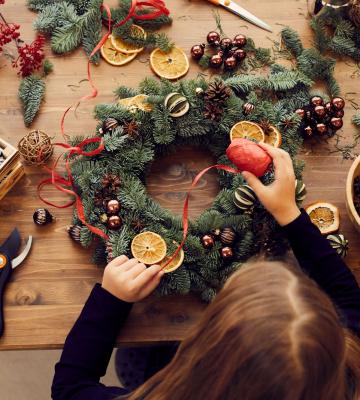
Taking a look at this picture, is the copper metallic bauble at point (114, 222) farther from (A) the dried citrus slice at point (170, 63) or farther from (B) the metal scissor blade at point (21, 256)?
(A) the dried citrus slice at point (170, 63)

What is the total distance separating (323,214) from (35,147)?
683 millimetres

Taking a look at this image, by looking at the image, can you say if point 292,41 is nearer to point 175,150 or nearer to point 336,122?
point 336,122

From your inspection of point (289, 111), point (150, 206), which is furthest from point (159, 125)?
point (289, 111)

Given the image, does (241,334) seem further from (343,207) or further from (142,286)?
(343,207)

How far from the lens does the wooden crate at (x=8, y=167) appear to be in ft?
3.74

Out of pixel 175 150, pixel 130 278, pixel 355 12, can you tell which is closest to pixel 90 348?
pixel 130 278

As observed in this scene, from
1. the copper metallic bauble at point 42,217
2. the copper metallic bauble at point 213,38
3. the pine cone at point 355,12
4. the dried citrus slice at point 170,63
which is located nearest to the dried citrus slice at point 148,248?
the copper metallic bauble at point 42,217

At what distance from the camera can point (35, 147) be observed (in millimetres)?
1188

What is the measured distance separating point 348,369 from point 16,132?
0.91 meters

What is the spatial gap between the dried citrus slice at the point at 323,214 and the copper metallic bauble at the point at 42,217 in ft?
1.95

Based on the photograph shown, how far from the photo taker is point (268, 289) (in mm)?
816

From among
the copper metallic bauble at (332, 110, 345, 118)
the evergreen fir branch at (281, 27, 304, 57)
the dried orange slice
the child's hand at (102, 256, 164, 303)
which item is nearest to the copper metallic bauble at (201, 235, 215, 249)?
the child's hand at (102, 256, 164, 303)

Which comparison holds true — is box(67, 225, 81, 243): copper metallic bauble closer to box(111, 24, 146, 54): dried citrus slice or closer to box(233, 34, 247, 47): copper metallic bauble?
box(111, 24, 146, 54): dried citrus slice

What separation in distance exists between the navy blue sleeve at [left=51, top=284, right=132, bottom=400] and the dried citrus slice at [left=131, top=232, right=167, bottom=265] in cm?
10
